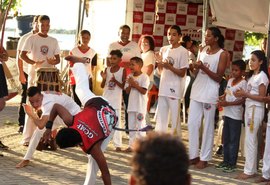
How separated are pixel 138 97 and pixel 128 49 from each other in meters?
0.90

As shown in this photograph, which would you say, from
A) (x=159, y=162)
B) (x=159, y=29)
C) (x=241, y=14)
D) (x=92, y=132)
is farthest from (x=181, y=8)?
(x=159, y=162)

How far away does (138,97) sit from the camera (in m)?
8.69

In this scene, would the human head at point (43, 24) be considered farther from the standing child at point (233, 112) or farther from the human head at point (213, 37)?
the standing child at point (233, 112)

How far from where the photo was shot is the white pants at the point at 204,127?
793 centimetres

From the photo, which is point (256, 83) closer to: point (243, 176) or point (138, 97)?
point (243, 176)

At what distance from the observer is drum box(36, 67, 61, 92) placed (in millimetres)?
8547

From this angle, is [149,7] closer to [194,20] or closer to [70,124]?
[194,20]

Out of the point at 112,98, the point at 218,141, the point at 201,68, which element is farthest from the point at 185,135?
the point at 201,68

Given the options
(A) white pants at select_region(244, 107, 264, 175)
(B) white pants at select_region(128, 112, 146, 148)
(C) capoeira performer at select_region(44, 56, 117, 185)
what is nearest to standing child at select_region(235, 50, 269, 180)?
(A) white pants at select_region(244, 107, 264, 175)

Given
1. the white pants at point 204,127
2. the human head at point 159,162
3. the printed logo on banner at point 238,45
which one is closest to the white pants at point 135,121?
the white pants at point 204,127

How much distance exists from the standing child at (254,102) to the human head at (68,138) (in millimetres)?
2508

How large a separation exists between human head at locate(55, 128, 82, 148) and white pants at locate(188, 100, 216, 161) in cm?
279

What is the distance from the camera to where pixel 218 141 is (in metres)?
8.99

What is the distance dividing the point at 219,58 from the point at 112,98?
1.71 metres
